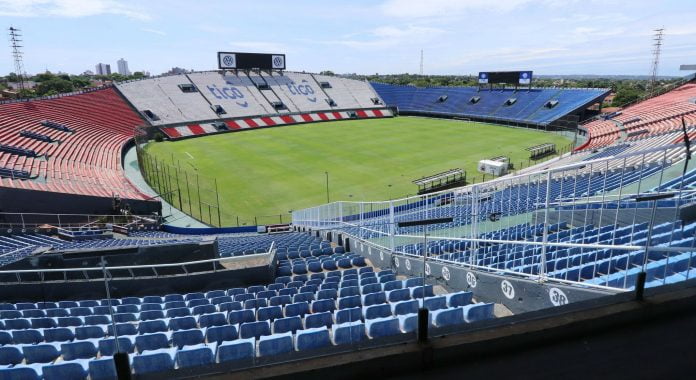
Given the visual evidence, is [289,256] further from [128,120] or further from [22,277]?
[128,120]

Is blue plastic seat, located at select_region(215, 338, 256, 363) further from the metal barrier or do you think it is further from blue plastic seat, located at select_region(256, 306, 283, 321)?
the metal barrier

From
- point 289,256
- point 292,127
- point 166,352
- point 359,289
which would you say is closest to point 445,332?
point 166,352

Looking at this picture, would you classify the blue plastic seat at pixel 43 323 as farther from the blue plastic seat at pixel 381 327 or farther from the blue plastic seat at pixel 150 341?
the blue plastic seat at pixel 381 327

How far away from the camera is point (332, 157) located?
4588 cm

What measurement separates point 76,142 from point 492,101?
67.8 metres

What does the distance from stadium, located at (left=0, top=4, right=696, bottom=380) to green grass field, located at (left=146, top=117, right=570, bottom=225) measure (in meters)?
0.38

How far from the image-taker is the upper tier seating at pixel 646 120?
1614 inches

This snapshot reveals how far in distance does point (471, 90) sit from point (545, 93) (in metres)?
14.9

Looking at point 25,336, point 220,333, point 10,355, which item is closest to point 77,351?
point 10,355

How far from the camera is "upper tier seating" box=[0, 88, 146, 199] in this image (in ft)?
98.6

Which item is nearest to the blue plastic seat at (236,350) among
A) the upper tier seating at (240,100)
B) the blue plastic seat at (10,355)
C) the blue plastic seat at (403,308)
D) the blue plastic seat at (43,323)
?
the blue plastic seat at (403,308)

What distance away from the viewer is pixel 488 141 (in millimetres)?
54500

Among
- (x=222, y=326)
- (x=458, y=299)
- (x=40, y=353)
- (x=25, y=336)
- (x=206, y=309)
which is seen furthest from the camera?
(x=206, y=309)

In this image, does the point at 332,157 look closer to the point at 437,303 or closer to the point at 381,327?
the point at 437,303
